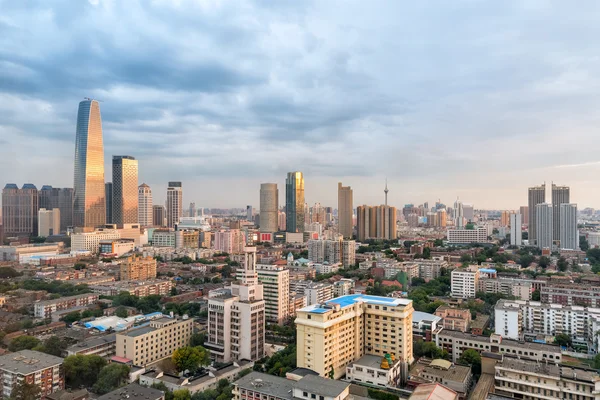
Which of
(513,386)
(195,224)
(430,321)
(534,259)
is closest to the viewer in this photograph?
(513,386)

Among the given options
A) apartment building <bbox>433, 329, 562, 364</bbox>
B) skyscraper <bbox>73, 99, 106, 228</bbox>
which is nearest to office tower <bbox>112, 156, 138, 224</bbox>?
skyscraper <bbox>73, 99, 106, 228</bbox>

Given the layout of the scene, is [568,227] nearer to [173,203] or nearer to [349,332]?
[349,332]

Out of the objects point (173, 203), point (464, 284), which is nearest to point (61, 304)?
point (464, 284)

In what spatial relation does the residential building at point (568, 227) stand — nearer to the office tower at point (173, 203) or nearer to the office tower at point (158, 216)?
the office tower at point (173, 203)

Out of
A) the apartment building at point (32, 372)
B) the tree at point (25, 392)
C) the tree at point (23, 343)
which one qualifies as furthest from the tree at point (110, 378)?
the tree at point (23, 343)

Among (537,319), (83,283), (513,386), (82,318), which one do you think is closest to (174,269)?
(83,283)

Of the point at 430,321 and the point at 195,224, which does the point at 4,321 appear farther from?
the point at 195,224
